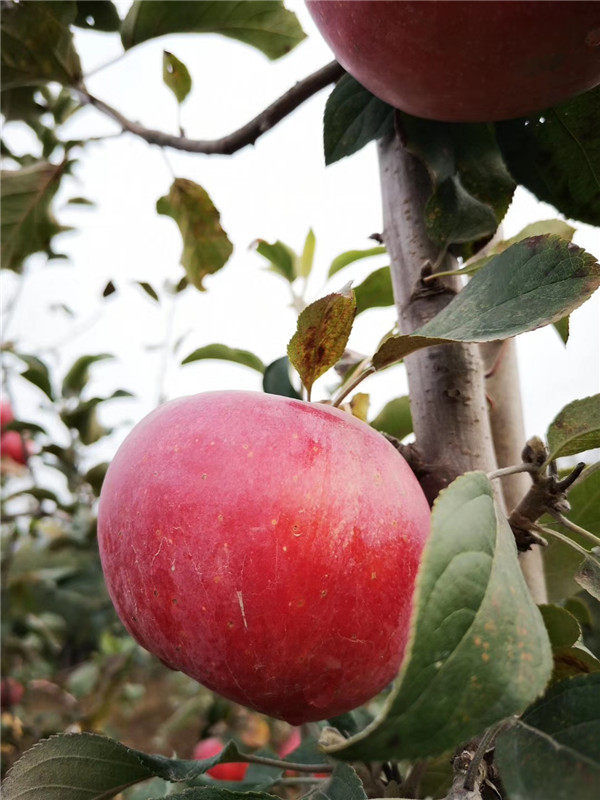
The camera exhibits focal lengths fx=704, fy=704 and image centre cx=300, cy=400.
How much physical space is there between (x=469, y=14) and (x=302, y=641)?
281mm

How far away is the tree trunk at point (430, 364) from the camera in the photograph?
1.34ft

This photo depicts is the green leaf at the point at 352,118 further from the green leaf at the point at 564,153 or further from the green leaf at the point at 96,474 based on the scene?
the green leaf at the point at 96,474

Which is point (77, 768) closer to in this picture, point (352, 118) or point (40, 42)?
point (352, 118)

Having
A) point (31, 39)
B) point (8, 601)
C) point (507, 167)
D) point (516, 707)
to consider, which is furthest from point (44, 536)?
point (516, 707)

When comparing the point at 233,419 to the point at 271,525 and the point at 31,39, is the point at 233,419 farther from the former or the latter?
the point at 31,39

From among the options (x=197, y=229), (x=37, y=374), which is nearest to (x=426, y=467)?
(x=197, y=229)

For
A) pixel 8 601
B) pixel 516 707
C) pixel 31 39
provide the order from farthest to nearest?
pixel 8 601 < pixel 31 39 < pixel 516 707

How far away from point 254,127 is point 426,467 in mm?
267

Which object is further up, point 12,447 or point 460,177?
point 460,177

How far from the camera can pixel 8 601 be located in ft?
4.96

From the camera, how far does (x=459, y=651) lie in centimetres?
22

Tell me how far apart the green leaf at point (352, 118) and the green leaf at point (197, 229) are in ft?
0.67

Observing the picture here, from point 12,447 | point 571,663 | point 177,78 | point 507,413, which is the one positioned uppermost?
point 177,78

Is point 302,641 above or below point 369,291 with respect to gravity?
below
